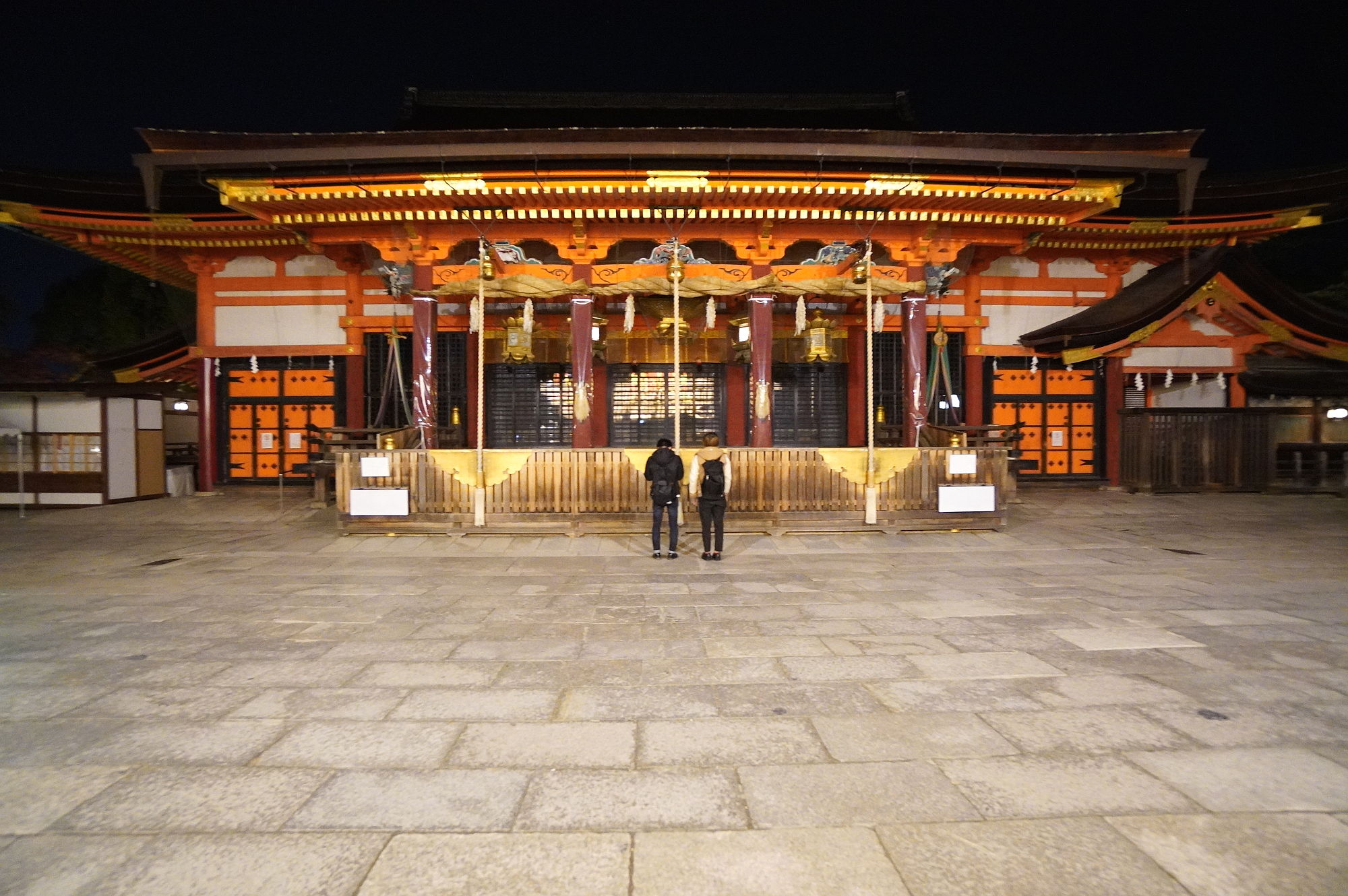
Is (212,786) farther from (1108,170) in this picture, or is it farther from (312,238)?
(1108,170)

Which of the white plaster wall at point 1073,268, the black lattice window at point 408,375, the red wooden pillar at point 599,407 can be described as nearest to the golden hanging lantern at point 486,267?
the red wooden pillar at point 599,407

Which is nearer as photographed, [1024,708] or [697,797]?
[697,797]

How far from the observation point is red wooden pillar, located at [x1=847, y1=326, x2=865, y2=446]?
13352mm

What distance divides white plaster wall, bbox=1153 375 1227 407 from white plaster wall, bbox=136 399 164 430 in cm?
2350

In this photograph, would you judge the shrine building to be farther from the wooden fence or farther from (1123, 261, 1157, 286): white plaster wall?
the wooden fence

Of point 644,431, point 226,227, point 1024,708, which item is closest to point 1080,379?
point 644,431

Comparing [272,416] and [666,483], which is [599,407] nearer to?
[666,483]

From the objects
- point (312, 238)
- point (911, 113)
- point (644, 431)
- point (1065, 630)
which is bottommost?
point (1065, 630)

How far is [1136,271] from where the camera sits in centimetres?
1402

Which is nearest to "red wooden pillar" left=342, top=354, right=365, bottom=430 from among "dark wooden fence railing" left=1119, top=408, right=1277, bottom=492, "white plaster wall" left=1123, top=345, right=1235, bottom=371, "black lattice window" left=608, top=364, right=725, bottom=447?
"black lattice window" left=608, top=364, right=725, bottom=447

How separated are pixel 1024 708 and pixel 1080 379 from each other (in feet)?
43.1

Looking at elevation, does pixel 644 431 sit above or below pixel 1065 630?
above

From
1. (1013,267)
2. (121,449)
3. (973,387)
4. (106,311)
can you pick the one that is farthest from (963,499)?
(106,311)

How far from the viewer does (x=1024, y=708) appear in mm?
3389
